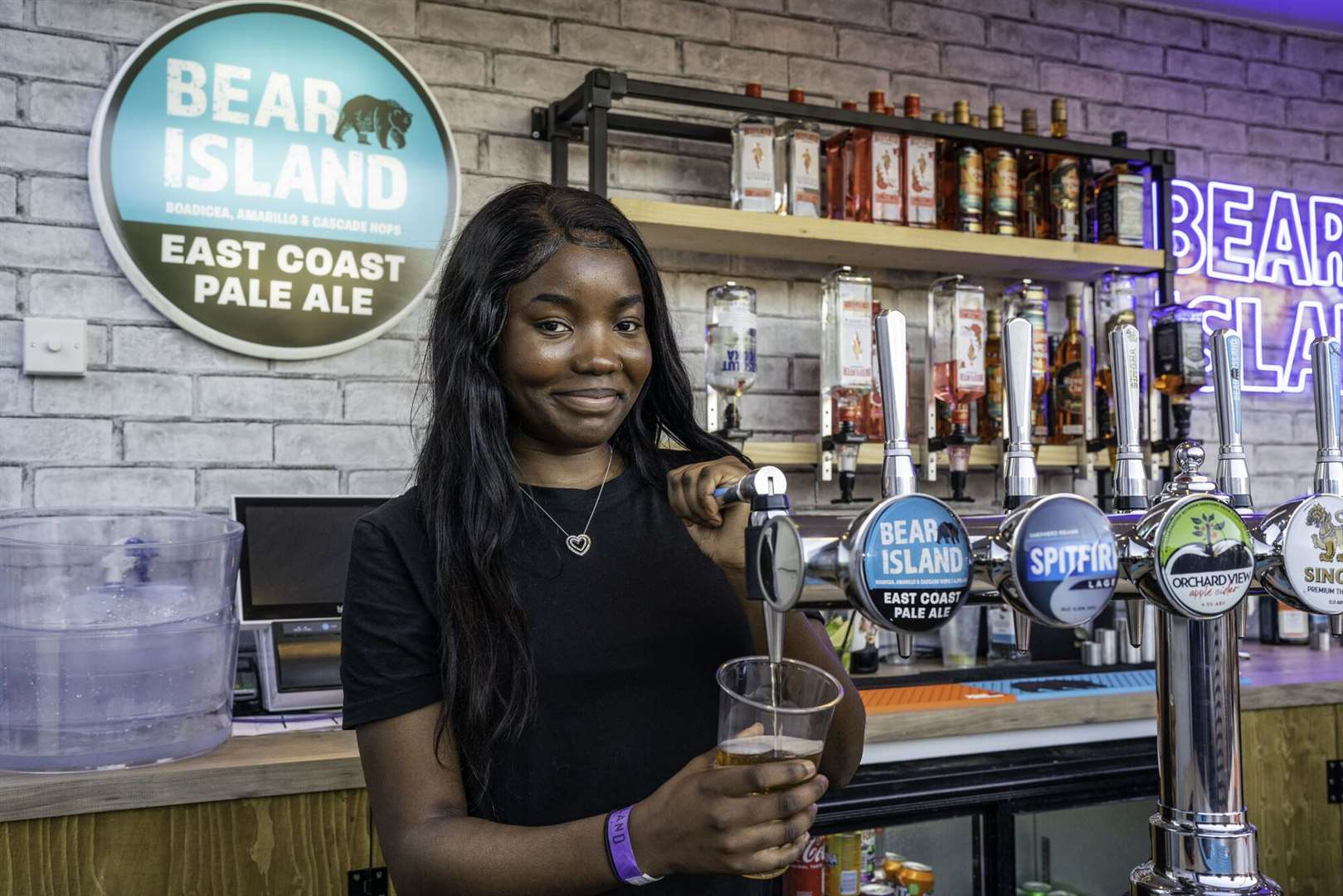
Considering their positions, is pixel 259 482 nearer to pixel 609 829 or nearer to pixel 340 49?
pixel 340 49

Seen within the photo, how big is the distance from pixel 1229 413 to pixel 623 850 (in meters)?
0.56

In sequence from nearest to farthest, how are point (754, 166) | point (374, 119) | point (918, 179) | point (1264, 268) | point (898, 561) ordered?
1. point (898, 561)
2. point (374, 119)
3. point (754, 166)
4. point (918, 179)
5. point (1264, 268)

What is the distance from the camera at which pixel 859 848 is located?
2.36 metres

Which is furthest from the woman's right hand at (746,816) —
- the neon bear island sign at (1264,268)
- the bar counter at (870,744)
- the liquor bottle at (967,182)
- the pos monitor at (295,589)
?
the neon bear island sign at (1264,268)

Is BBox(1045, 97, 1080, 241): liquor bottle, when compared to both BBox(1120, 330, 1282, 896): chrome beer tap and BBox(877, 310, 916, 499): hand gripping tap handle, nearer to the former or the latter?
BBox(1120, 330, 1282, 896): chrome beer tap

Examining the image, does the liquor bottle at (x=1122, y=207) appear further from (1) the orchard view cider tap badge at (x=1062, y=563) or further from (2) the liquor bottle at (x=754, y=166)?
(1) the orchard view cider tap badge at (x=1062, y=563)

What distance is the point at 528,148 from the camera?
2775mm

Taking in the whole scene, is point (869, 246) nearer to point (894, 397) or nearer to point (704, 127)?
point (704, 127)

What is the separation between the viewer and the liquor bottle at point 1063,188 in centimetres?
301

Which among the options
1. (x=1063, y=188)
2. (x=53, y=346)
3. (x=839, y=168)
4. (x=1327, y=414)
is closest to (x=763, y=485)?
(x=1327, y=414)

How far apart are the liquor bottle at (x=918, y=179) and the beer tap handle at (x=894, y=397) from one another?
2.27 m

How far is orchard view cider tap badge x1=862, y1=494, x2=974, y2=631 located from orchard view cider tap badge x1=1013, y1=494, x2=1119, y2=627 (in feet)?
0.12

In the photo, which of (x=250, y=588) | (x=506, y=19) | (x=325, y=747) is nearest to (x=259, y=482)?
(x=250, y=588)

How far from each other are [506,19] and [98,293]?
1.12 meters
